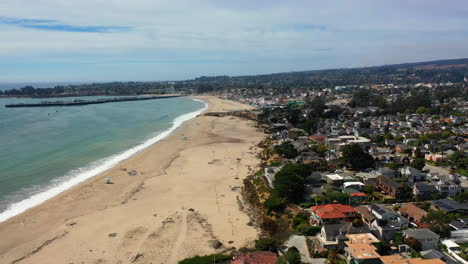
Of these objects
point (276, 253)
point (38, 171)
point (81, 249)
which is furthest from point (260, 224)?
point (38, 171)

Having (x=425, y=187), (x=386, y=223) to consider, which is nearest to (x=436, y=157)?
(x=425, y=187)

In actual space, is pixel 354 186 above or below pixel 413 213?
above

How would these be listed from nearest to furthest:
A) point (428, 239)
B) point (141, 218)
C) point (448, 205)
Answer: point (428, 239) → point (448, 205) → point (141, 218)

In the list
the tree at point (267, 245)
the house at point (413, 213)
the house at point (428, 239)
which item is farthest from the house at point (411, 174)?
the tree at point (267, 245)

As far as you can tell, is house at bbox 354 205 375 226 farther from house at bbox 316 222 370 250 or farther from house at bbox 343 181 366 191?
house at bbox 343 181 366 191

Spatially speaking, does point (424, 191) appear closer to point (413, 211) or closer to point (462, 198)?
point (462, 198)

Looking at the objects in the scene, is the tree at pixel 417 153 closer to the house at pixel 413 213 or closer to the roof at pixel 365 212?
the house at pixel 413 213

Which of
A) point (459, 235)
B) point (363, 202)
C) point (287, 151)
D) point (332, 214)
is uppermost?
point (287, 151)

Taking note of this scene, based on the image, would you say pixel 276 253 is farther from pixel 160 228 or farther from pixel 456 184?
pixel 456 184
